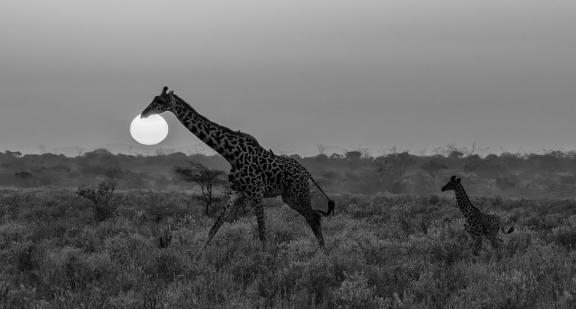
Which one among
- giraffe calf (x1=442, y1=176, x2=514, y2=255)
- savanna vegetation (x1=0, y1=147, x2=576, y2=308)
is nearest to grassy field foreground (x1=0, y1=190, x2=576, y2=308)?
savanna vegetation (x1=0, y1=147, x2=576, y2=308)

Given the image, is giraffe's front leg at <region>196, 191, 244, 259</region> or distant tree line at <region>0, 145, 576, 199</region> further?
distant tree line at <region>0, 145, 576, 199</region>

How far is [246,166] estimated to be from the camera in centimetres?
956

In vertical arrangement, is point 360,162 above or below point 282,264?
above

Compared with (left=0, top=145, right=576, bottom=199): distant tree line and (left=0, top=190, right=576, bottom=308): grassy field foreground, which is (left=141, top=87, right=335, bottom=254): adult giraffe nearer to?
(left=0, top=190, right=576, bottom=308): grassy field foreground

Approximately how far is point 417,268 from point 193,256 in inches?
136

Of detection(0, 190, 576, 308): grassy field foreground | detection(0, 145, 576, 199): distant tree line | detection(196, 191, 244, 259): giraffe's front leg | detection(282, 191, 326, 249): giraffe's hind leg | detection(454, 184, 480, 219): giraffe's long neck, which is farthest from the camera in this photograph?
detection(0, 145, 576, 199): distant tree line

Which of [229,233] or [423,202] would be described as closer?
[229,233]

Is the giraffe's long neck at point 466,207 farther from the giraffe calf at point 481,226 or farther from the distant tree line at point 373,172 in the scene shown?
the distant tree line at point 373,172

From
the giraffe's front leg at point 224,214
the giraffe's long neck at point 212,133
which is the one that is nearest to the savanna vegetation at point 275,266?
the giraffe's front leg at point 224,214

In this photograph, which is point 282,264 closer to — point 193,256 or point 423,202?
point 193,256

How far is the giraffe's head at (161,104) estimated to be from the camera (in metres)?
9.24

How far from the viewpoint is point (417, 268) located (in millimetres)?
7719

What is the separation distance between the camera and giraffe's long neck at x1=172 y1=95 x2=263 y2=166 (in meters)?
9.59

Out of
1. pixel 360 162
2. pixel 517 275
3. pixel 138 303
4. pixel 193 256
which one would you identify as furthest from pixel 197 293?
pixel 360 162
